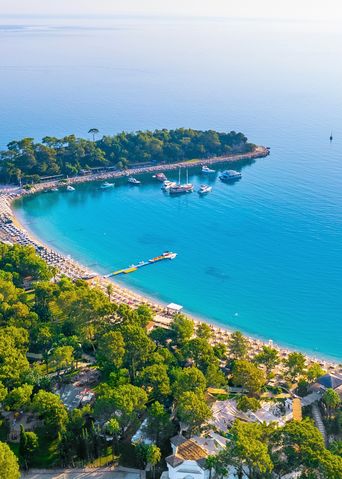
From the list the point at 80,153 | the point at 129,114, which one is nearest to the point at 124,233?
the point at 80,153

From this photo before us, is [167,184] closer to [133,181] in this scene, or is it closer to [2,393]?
[133,181]

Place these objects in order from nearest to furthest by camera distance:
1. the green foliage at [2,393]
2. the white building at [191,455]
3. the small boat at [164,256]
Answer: the white building at [191,455]
the green foliage at [2,393]
the small boat at [164,256]

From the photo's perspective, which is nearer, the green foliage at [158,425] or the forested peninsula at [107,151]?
the green foliage at [158,425]

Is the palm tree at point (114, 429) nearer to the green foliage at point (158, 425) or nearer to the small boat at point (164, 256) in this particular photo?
the green foliage at point (158, 425)

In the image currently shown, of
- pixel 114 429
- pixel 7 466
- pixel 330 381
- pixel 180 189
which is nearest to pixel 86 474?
pixel 114 429

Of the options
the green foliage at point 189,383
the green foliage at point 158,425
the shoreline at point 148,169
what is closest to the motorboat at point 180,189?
the shoreline at point 148,169

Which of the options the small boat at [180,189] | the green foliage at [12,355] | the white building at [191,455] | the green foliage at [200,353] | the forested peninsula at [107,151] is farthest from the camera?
the forested peninsula at [107,151]
